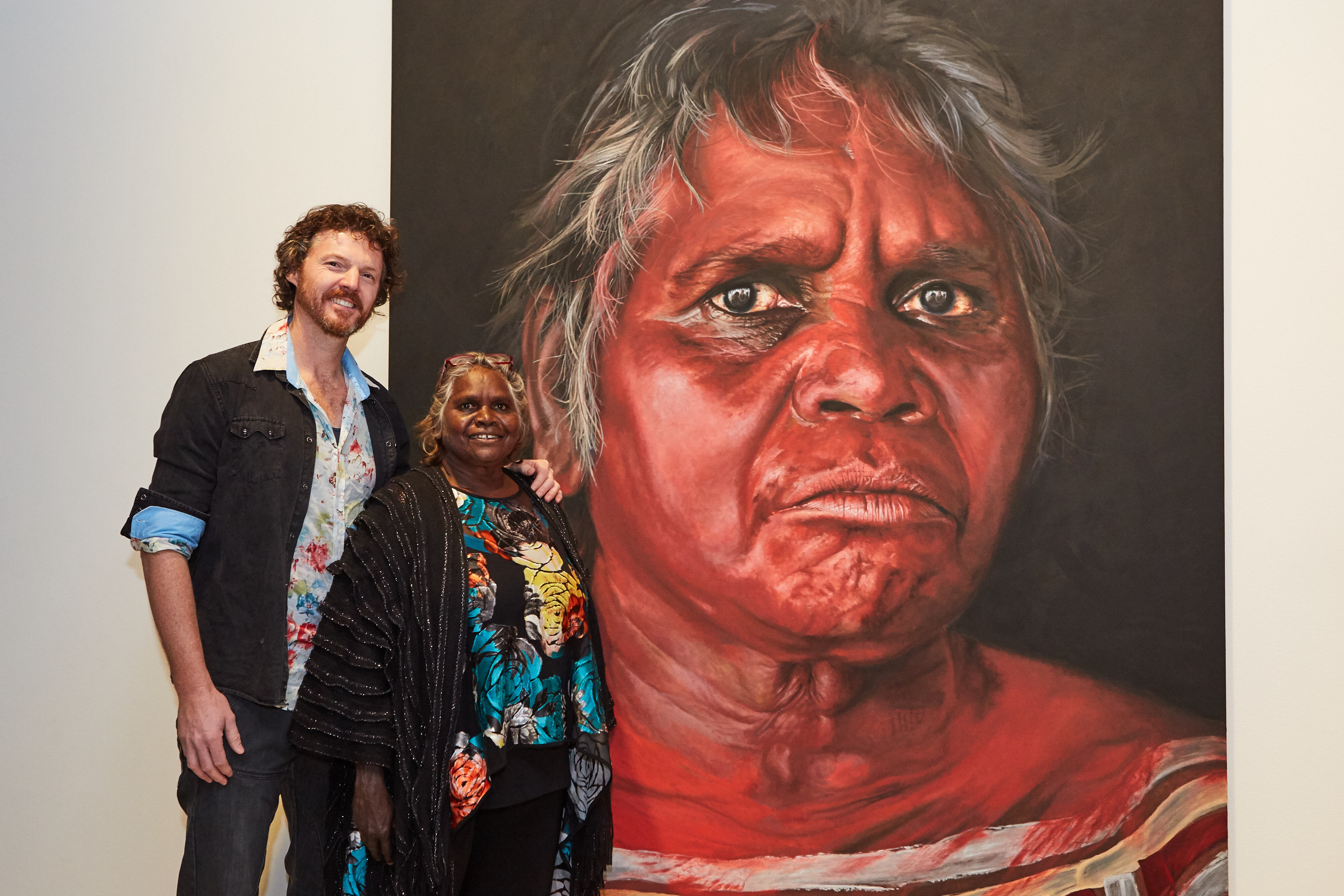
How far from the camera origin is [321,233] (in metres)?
1.97

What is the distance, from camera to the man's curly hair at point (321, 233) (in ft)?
6.47

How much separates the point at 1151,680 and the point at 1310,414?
0.70 metres

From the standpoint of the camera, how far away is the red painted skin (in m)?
2.23

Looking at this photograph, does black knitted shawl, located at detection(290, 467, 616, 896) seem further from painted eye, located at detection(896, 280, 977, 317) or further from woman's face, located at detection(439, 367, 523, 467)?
painted eye, located at detection(896, 280, 977, 317)

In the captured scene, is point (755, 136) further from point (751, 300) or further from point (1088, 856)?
point (1088, 856)

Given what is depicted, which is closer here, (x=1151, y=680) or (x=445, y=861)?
(x=445, y=861)

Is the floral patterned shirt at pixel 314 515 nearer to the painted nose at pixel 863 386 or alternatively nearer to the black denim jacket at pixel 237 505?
the black denim jacket at pixel 237 505

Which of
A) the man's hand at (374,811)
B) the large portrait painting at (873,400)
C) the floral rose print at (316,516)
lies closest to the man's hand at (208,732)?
the floral rose print at (316,516)

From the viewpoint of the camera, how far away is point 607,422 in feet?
7.73

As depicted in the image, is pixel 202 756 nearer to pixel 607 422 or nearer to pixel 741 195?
pixel 607 422

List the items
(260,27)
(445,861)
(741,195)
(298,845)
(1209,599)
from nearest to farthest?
1. (445,861)
2. (298,845)
3. (1209,599)
4. (741,195)
5. (260,27)

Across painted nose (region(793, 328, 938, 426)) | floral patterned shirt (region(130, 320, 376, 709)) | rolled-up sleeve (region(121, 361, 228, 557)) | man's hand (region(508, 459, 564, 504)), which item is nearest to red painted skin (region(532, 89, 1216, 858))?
painted nose (region(793, 328, 938, 426))

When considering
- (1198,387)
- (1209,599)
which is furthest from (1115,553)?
(1198,387)

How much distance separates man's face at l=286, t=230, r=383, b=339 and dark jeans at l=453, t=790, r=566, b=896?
3.28ft
